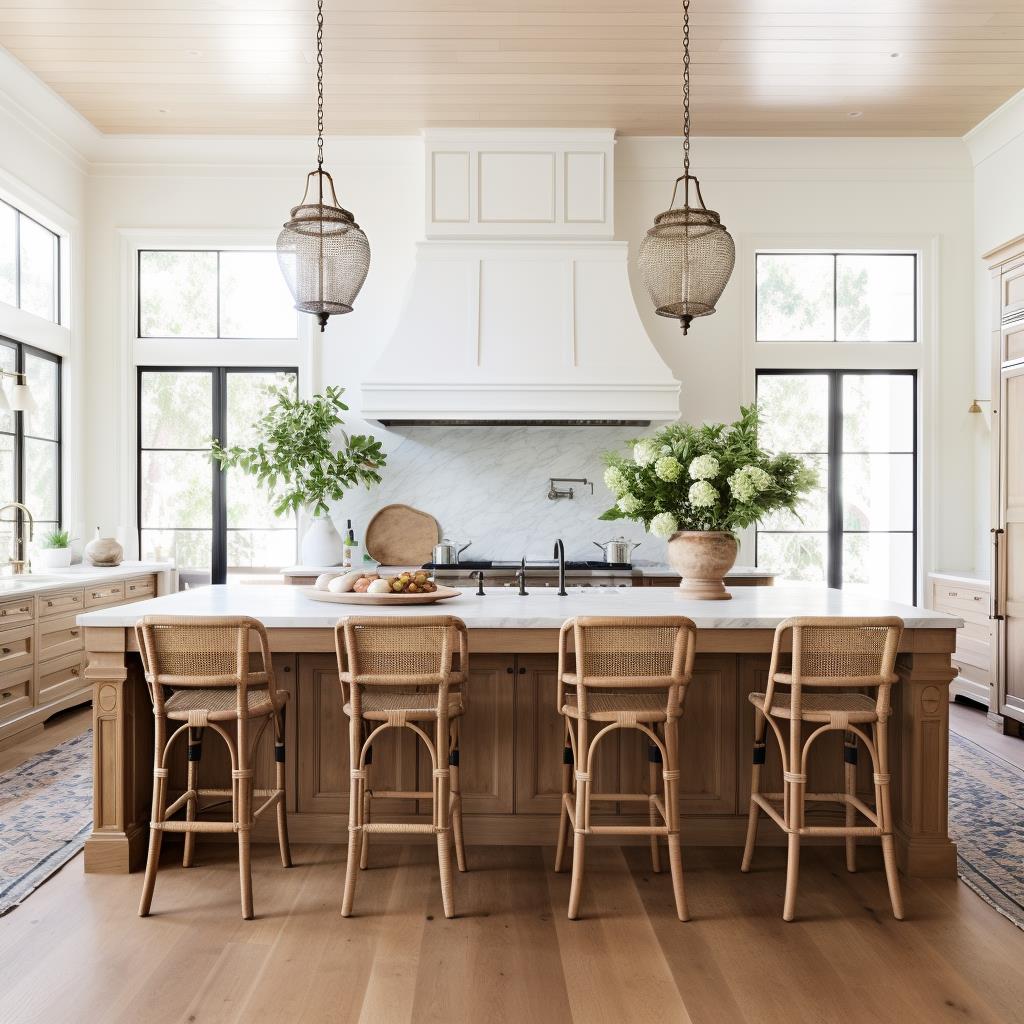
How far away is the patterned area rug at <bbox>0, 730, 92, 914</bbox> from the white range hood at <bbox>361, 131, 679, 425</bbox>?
99.8 inches

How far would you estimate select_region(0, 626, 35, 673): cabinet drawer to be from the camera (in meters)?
4.01

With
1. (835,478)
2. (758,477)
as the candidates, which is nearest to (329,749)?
(758,477)

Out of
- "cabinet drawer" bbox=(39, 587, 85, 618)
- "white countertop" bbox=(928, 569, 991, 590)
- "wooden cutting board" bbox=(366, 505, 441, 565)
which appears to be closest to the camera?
"cabinet drawer" bbox=(39, 587, 85, 618)

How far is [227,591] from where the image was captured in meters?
3.41

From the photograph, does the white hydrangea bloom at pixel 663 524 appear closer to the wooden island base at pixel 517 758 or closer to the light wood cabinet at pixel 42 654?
the wooden island base at pixel 517 758

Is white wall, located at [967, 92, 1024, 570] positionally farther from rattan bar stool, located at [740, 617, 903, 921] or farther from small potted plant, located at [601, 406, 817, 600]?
rattan bar stool, located at [740, 617, 903, 921]

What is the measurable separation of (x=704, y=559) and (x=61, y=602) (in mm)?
3526

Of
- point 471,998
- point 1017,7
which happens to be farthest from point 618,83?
point 471,998

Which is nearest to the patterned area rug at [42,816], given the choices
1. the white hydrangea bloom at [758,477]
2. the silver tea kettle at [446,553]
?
the silver tea kettle at [446,553]

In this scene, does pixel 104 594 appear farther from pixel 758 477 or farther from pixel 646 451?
A: pixel 758 477

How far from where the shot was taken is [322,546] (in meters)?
5.36

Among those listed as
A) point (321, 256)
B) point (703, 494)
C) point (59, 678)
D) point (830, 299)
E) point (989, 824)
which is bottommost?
point (989, 824)

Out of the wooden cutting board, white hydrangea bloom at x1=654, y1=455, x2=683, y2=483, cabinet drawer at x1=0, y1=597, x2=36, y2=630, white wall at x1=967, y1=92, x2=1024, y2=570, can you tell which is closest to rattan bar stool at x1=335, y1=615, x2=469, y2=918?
white hydrangea bloom at x1=654, y1=455, x2=683, y2=483

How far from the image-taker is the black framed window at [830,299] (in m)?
5.84
